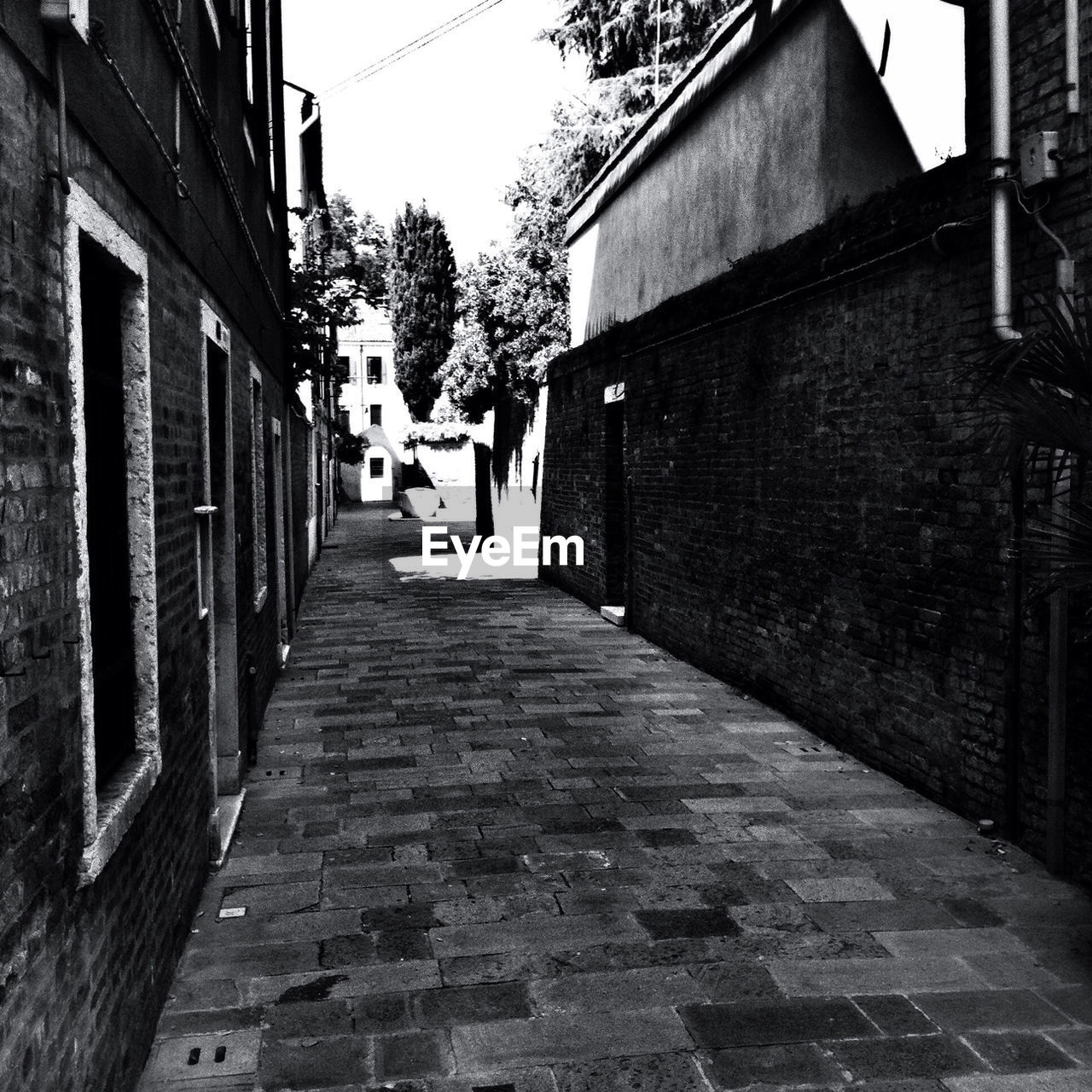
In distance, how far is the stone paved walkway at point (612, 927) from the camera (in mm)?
3395

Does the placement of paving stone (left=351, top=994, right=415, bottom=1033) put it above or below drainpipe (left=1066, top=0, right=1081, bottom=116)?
below

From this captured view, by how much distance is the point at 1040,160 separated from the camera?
486 centimetres

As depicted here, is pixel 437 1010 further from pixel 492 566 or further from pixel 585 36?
pixel 585 36

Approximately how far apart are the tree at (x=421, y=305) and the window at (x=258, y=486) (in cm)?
3215

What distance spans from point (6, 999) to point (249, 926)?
2449 millimetres

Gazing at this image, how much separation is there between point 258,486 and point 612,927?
4925mm

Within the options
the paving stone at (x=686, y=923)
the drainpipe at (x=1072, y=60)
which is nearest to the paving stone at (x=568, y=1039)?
the paving stone at (x=686, y=923)

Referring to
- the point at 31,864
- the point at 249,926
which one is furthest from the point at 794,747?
the point at 31,864

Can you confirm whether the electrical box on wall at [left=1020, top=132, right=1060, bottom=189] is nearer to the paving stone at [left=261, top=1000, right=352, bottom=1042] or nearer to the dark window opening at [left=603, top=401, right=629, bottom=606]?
the paving stone at [left=261, top=1000, right=352, bottom=1042]

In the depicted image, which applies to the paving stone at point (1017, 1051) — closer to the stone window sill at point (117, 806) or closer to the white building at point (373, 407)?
the stone window sill at point (117, 806)

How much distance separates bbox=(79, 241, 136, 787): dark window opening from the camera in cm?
319

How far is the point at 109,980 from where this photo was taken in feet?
9.49

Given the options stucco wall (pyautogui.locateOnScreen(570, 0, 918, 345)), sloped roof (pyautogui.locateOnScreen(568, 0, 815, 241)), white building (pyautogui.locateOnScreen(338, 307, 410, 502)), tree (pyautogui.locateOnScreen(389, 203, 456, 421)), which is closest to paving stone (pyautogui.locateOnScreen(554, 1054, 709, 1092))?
stucco wall (pyautogui.locateOnScreen(570, 0, 918, 345))

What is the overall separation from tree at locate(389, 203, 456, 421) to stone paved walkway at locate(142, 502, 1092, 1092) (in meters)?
33.9
